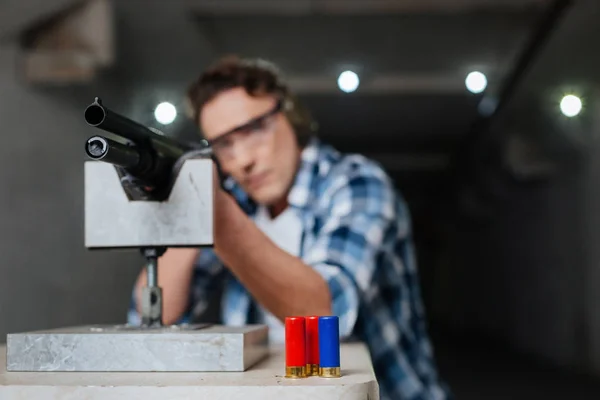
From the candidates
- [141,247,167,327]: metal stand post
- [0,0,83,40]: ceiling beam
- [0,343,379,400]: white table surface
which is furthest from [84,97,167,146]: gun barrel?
[0,0,83,40]: ceiling beam

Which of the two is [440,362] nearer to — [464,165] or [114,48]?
[464,165]

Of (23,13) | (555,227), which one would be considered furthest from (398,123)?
(23,13)

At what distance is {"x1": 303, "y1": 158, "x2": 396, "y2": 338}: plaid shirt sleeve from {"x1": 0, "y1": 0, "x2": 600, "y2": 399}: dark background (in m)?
0.37

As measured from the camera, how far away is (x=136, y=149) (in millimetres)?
885

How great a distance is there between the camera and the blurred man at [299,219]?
1407 millimetres

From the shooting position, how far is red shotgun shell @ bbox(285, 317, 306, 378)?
0.75 meters

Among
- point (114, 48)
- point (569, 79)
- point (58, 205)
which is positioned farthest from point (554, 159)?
point (58, 205)

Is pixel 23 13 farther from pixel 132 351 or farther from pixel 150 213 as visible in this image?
pixel 132 351

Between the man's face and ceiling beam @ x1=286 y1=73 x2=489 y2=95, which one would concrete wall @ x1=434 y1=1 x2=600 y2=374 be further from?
the man's face

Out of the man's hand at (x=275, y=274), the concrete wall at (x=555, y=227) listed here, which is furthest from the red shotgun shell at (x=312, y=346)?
the concrete wall at (x=555, y=227)

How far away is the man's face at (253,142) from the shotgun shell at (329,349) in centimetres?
83

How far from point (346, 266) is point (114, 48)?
5.75 feet

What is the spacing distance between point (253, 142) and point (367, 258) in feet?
1.29

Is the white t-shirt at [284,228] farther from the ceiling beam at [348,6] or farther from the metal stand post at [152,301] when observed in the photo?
the ceiling beam at [348,6]
